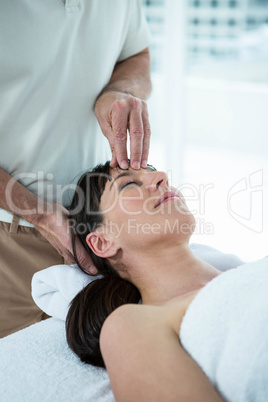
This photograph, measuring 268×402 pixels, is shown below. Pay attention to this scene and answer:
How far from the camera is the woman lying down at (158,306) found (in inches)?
41.3

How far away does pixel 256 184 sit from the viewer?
13.0ft

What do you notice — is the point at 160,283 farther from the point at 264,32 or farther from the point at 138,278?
the point at 264,32

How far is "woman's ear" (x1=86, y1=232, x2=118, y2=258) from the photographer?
1.49m

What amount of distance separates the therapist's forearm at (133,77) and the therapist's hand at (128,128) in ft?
0.59

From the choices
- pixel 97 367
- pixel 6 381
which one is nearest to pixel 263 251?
pixel 97 367

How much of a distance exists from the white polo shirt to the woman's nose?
341mm

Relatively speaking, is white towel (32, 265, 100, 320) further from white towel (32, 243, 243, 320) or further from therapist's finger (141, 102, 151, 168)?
therapist's finger (141, 102, 151, 168)

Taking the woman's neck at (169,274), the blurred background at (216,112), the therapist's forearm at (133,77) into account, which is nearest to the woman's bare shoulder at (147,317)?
the woman's neck at (169,274)

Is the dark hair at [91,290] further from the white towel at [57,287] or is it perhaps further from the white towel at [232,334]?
the white towel at [232,334]

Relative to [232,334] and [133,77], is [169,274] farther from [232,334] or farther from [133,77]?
[133,77]

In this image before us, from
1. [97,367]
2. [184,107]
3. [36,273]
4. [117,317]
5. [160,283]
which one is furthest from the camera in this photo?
[184,107]

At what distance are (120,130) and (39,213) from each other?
0.37 m

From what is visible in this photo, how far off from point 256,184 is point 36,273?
278cm

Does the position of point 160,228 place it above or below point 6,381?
above
